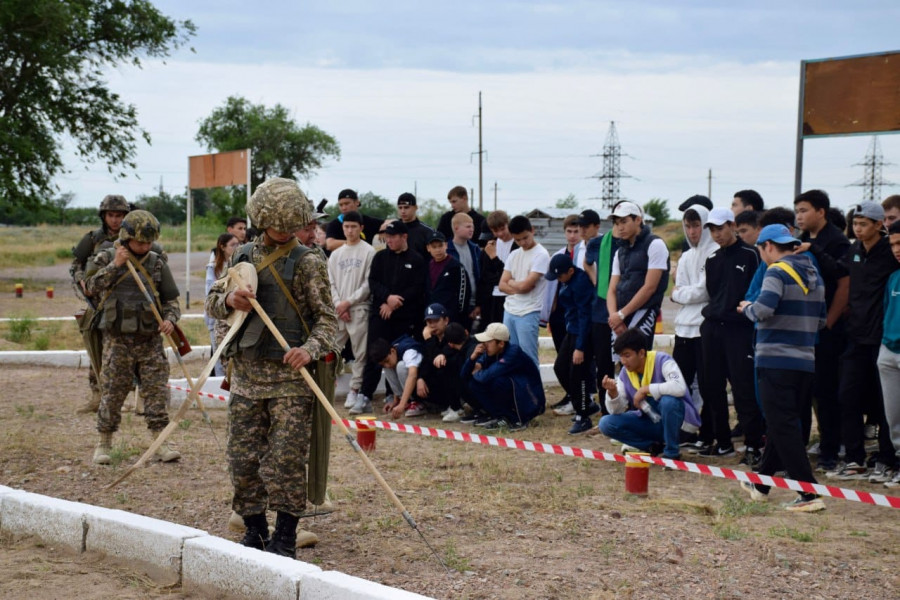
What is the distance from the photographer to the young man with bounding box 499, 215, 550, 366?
969 cm

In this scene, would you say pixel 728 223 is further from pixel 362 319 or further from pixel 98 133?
pixel 98 133

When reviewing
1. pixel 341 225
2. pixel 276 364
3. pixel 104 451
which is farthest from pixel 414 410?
pixel 276 364

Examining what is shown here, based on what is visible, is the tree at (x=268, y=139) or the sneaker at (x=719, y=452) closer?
the sneaker at (x=719, y=452)

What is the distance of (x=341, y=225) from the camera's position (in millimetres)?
11258

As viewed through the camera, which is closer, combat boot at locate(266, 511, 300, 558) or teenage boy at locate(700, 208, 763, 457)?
combat boot at locate(266, 511, 300, 558)

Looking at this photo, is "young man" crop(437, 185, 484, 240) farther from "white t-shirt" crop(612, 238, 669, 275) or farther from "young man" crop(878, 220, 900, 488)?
"young man" crop(878, 220, 900, 488)

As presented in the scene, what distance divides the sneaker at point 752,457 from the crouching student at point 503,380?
2300 mm

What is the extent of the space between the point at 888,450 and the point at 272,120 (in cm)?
8159

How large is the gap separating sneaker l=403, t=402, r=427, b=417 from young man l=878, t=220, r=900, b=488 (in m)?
4.78

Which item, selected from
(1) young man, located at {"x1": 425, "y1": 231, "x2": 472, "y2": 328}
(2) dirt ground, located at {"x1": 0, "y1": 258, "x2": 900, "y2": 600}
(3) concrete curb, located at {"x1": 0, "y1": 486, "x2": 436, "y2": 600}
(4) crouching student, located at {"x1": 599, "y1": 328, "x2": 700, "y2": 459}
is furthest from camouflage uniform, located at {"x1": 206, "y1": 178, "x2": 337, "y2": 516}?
(1) young man, located at {"x1": 425, "y1": 231, "x2": 472, "y2": 328}

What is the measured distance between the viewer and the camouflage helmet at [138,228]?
24.5 feet

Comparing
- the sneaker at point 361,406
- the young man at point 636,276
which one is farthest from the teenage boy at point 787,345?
the sneaker at point 361,406

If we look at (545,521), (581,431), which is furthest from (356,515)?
(581,431)

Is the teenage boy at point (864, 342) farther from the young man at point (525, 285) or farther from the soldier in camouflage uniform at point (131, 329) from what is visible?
the soldier in camouflage uniform at point (131, 329)
